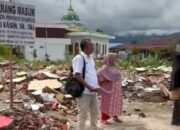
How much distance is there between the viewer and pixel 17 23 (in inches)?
357

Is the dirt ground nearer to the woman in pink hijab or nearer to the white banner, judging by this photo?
the woman in pink hijab

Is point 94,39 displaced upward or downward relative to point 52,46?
upward

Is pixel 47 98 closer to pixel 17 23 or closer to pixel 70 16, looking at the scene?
pixel 17 23

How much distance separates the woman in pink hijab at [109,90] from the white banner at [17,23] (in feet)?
5.41

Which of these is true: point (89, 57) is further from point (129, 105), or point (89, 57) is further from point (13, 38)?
point (129, 105)

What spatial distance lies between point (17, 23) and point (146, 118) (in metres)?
3.91

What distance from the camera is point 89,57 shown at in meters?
8.09

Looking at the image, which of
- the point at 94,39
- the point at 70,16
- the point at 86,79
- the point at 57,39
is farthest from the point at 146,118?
the point at 70,16

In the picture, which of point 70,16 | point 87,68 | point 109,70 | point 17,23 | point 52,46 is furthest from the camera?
point 70,16

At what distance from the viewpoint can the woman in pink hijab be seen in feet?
33.0

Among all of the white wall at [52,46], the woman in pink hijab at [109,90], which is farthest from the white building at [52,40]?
the woman in pink hijab at [109,90]

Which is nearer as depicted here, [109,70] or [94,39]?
[109,70]

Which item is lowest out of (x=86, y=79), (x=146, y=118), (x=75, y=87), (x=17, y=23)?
(x=146, y=118)

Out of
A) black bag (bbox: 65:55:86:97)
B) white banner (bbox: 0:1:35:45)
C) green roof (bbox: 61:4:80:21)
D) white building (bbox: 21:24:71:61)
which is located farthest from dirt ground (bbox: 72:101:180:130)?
green roof (bbox: 61:4:80:21)
